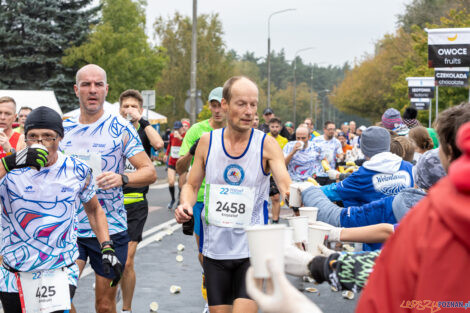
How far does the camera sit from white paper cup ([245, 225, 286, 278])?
1828 mm

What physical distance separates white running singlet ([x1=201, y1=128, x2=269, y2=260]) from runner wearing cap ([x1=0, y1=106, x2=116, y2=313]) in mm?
722

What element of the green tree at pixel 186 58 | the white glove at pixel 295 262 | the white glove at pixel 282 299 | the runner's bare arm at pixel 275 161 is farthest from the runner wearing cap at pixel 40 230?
the green tree at pixel 186 58

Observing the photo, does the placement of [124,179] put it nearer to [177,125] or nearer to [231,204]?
[231,204]

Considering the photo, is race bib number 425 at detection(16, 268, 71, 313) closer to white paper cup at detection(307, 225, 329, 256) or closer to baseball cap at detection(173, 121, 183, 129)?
white paper cup at detection(307, 225, 329, 256)

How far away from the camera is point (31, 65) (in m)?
44.2

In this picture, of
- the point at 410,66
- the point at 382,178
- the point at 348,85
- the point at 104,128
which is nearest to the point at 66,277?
the point at 104,128

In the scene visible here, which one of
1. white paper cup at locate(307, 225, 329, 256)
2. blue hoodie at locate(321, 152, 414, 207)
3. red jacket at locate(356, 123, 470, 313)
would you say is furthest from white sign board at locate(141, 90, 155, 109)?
red jacket at locate(356, 123, 470, 313)

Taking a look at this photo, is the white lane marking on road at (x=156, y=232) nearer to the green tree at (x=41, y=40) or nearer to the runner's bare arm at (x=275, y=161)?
the runner's bare arm at (x=275, y=161)

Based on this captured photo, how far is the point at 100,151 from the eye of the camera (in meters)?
5.02

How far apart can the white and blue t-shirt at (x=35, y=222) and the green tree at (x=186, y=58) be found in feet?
166

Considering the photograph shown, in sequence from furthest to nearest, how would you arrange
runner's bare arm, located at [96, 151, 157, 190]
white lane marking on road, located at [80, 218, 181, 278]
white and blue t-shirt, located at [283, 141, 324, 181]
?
white and blue t-shirt, located at [283, 141, 324, 181] < white lane marking on road, located at [80, 218, 181, 278] < runner's bare arm, located at [96, 151, 157, 190]

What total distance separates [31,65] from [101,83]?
41.6 meters

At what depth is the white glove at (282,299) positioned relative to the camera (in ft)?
5.41

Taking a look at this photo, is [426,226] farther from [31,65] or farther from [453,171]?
[31,65]
